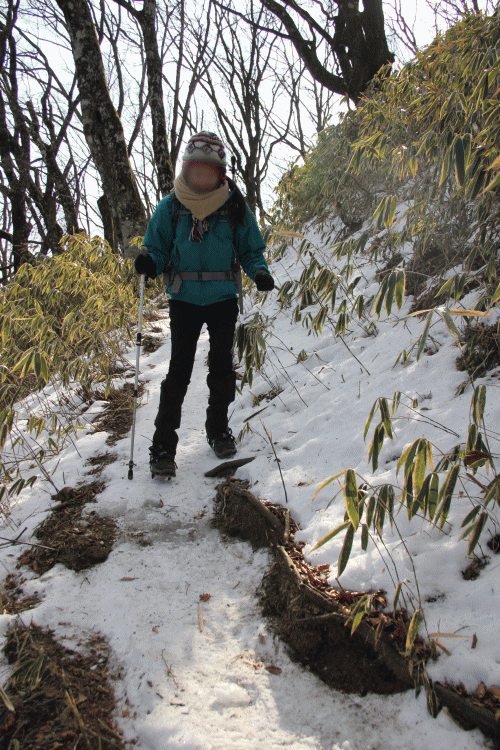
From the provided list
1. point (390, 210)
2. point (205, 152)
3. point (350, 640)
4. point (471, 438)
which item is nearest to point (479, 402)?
point (471, 438)

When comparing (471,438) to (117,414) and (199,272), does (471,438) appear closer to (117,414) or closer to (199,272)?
(199,272)

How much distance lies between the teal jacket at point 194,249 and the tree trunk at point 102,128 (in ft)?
12.2

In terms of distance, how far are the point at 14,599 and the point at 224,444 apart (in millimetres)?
1478

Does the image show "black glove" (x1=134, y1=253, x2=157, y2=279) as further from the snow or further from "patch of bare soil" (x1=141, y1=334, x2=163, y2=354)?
"patch of bare soil" (x1=141, y1=334, x2=163, y2=354)

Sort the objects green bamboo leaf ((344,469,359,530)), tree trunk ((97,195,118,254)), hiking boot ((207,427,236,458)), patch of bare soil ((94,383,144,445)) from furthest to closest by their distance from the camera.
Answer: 1. tree trunk ((97,195,118,254))
2. patch of bare soil ((94,383,144,445))
3. hiking boot ((207,427,236,458))
4. green bamboo leaf ((344,469,359,530))

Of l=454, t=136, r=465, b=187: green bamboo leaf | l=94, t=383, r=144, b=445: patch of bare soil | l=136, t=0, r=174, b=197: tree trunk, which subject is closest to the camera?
l=454, t=136, r=465, b=187: green bamboo leaf

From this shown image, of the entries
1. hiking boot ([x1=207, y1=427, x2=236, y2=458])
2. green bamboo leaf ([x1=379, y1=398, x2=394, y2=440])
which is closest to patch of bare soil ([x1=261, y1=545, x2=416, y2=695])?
green bamboo leaf ([x1=379, y1=398, x2=394, y2=440])

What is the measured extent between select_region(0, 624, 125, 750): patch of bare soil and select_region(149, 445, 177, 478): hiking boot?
3.70ft

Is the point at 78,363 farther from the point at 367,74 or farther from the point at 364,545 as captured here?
the point at 367,74

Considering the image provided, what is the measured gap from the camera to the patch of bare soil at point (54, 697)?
1.15 meters

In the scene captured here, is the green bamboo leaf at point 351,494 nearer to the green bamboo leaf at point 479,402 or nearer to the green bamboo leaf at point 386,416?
the green bamboo leaf at point 386,416

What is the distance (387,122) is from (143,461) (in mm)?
3668

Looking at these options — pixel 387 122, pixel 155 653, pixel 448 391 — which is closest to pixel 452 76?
pixel 387 122

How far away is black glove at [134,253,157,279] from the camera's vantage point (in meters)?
2.56
